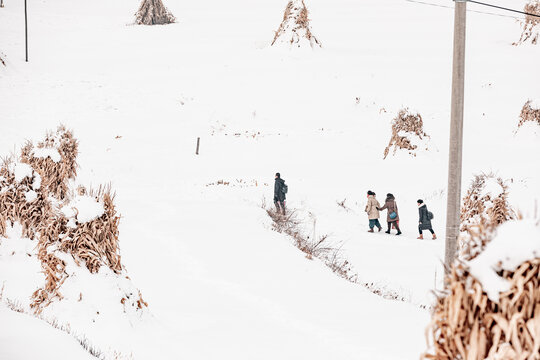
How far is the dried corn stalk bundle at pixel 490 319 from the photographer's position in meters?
2.00

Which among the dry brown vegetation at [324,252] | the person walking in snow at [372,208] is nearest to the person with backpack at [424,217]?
the person walking in snow at [372,208]

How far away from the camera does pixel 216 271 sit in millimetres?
8656

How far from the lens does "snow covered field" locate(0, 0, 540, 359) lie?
266 inches

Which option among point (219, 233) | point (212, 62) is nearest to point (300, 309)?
point (219, 233)

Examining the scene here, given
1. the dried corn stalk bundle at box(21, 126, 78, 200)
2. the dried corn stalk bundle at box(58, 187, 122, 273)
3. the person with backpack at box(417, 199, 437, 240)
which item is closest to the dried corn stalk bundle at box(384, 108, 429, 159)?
the person with backpack at box(417, 199, 437, 240)

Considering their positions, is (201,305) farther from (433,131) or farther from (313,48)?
(313,48)

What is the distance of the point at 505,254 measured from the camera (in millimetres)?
2098

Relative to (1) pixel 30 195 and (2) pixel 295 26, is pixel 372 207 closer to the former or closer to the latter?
(1) pixel 30 195

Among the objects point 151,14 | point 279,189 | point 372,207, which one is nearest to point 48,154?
point 279,189

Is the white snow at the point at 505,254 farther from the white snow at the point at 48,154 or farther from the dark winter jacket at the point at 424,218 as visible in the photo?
the white snow at the point at 48,154

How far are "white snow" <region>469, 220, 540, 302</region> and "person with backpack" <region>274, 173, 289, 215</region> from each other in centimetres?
1212

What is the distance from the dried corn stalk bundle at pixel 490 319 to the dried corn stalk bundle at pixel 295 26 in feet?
97.1

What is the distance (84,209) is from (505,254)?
502cm

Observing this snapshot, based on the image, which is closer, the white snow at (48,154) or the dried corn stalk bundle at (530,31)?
the white snow at (48,154)
